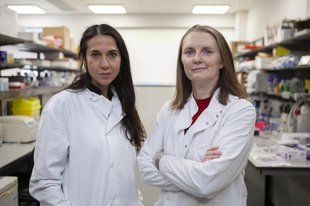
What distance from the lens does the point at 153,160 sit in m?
1.40

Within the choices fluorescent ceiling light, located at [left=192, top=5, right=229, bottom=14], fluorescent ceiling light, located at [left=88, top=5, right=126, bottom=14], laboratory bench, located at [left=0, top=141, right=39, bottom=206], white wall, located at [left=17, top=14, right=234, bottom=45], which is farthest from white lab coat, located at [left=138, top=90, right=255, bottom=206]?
white wall, located at [left=17, top=14, right=234, bottom=45]

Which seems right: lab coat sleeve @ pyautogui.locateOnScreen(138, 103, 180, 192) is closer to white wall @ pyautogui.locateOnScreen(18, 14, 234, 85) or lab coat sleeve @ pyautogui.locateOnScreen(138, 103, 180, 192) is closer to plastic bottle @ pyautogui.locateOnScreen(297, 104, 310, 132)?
plastic bottle @ pyautogui.locateOnScreen(297, 104, 310, 132)

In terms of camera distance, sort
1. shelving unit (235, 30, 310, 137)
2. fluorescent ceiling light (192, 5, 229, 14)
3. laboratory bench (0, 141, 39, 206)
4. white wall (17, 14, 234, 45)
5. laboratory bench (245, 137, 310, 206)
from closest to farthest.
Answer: laboratory bench (245, 137, 310, 206)
laboratory bench (0, 141, 39, 206)
shelving unit (235, 30, 310, 137)
fluorescent ceiling light (192, 5, 229, 14)
white wall (17, 14, 234, 45)

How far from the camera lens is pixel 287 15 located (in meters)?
4.53

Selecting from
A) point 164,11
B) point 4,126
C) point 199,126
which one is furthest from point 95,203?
point 164,11

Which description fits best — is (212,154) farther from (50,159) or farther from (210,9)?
(210,9)

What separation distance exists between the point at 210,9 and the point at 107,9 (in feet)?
7.62

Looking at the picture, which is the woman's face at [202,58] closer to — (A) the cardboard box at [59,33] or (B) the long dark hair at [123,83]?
(B) the long dark hair at [123,83]

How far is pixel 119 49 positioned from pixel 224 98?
52 centimetres

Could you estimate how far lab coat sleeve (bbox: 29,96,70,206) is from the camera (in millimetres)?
1213

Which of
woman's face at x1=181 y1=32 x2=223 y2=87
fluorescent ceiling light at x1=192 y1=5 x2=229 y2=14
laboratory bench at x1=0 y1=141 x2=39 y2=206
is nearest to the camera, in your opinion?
woman's face at x1=181 y1=32 x2=223 y2=87

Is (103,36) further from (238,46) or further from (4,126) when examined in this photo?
(238,46)

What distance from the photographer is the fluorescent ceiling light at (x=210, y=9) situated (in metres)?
6.67

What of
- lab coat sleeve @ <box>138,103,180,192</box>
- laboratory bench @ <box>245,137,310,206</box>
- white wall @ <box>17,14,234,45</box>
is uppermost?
white wall @ <box>17,14,234,45</box>
